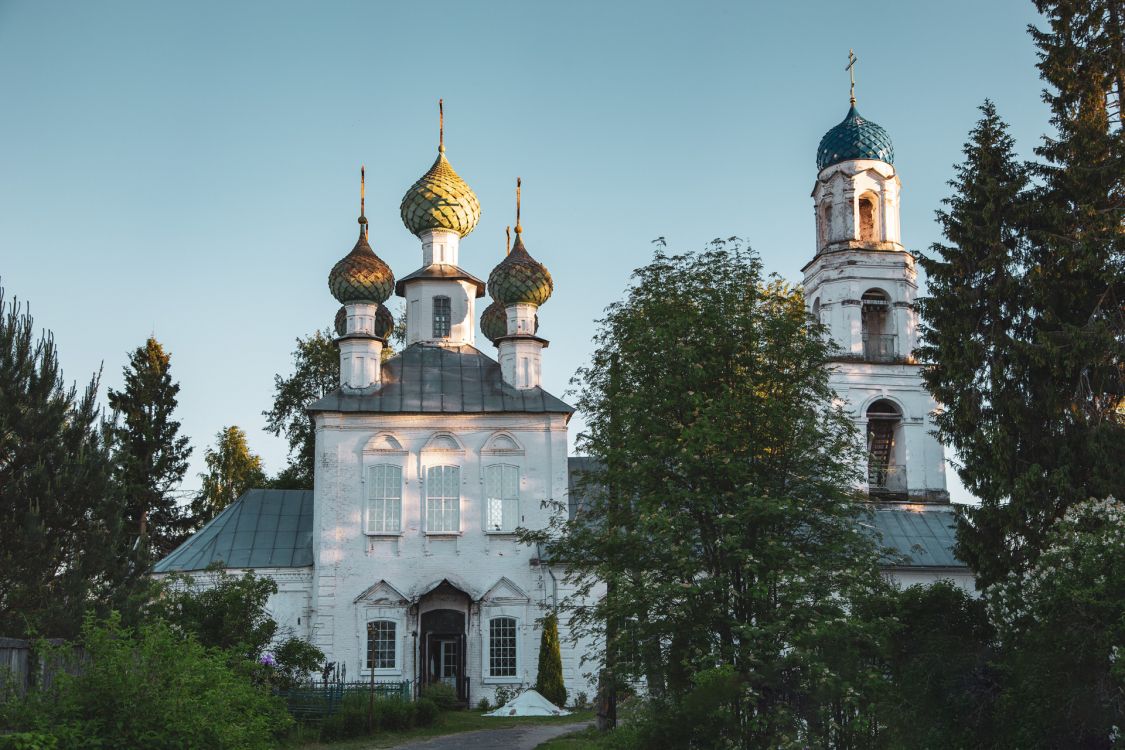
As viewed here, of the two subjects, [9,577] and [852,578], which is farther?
[9,577]

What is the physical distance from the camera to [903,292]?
27.6 metres

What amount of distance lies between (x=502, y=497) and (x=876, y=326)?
9936mm

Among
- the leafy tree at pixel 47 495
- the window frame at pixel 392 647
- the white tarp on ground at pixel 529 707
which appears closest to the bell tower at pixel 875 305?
the white tarp on ground at pixel 529 707

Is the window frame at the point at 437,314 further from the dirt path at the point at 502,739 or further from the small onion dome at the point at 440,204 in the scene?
the dirt path at the point at 502,739

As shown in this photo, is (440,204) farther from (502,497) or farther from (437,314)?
(502,497)

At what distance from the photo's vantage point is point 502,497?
82.9ft

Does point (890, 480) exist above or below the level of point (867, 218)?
below

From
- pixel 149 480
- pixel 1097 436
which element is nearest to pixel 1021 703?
pixel 1097 436

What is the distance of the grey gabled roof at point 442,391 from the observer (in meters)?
25.4

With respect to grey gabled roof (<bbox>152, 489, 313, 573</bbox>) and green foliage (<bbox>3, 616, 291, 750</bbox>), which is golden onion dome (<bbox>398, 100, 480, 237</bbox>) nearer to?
grey gabled roof (<bbox>152, 489, 313, 573</bbox>)

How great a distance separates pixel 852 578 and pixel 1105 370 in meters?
4.90

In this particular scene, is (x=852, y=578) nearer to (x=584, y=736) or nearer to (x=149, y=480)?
(x=584, y=736)

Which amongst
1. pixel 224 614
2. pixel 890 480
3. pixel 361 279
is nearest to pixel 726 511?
pixel 224 614

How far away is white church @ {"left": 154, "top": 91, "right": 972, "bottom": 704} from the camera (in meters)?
24.5
